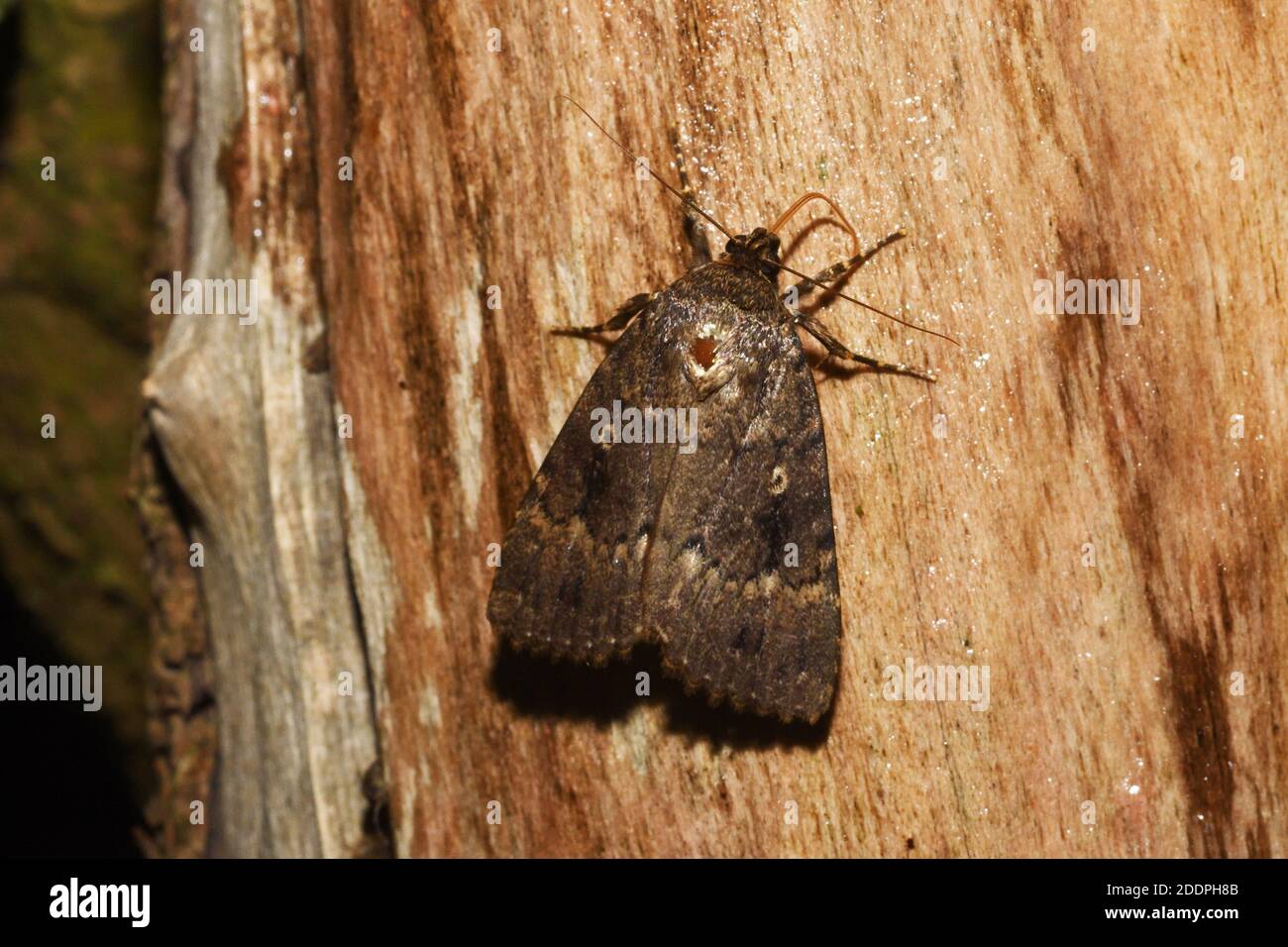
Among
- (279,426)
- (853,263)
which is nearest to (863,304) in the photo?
(853,263)

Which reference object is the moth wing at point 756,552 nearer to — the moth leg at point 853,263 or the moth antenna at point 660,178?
the moth leg at point 853,263

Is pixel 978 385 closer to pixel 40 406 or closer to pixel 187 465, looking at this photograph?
pixel 187 465

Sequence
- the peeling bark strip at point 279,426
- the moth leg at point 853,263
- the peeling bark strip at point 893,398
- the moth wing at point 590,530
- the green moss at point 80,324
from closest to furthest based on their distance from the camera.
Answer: the peeling bark strip at point 893,398
the moth leg at point 853,263
the moth wing at point 590,530
the peeling bark strip at point 279,426
the green moss at point 80,324

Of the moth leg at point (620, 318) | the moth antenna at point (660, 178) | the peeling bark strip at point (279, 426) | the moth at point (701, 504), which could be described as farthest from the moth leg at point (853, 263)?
the peeling bark strip at point (279, 426)

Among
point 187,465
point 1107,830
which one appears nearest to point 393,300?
point 187,465

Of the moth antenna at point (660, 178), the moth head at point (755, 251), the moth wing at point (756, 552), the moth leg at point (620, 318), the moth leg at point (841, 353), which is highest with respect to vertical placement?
the moth antenna at point (660, 178)

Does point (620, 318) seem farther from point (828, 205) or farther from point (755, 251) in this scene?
point (828, 205)

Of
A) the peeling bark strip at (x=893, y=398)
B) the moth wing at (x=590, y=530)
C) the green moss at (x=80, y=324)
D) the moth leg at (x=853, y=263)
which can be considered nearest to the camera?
the peeling bark strip at (x=893, y=398)
